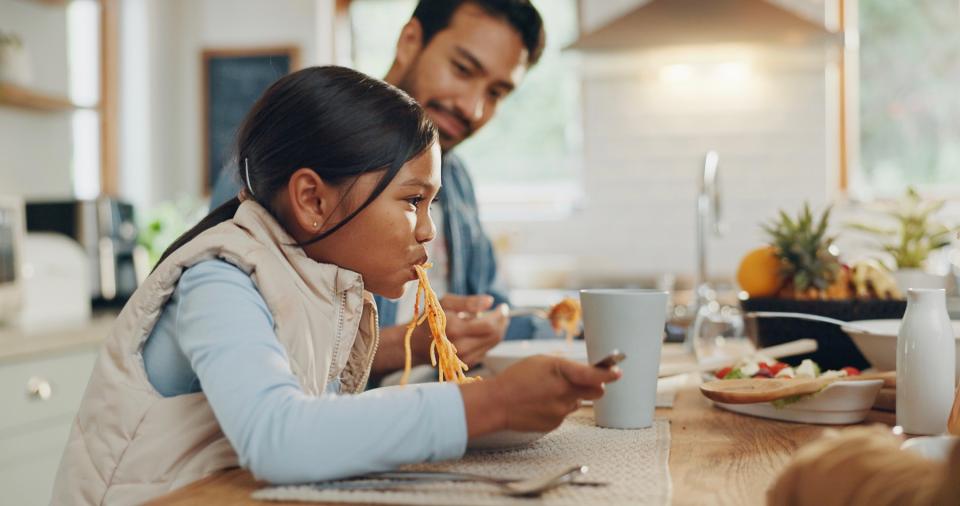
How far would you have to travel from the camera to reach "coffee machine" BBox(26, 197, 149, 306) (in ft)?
12.0

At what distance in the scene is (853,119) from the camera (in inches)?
186

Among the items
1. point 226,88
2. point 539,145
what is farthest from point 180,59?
point 539,145

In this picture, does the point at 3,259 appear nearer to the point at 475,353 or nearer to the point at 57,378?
the point at 57,378

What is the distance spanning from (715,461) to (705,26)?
267 centimetres

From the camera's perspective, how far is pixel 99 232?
3.68m

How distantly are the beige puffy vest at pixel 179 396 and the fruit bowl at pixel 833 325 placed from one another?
30.2 inches

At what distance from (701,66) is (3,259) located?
124 inches

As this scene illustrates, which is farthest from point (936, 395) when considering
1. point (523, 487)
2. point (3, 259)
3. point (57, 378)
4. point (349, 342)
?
point (3, 259)

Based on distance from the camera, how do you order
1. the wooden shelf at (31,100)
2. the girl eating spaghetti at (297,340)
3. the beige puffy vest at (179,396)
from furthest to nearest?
1. the wooden shelf at (31,100)
2. the beige puffy vest at (179,396)
3. the girl eating spaghetti at (297,340)

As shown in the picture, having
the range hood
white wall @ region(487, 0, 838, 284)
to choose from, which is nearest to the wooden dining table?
the range hood

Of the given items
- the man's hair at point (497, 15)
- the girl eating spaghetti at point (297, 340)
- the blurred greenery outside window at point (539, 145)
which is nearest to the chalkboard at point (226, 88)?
the blurred greenery outside window at point (539, 145)

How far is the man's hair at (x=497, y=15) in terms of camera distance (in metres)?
2.12

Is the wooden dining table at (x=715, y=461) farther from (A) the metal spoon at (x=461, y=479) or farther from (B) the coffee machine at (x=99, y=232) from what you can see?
(B) the coffee machine at (x=99, y=232)

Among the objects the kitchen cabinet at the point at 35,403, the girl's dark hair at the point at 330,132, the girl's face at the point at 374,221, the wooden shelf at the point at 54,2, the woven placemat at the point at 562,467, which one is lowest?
the kitchen cabinet at the point at 35,403
